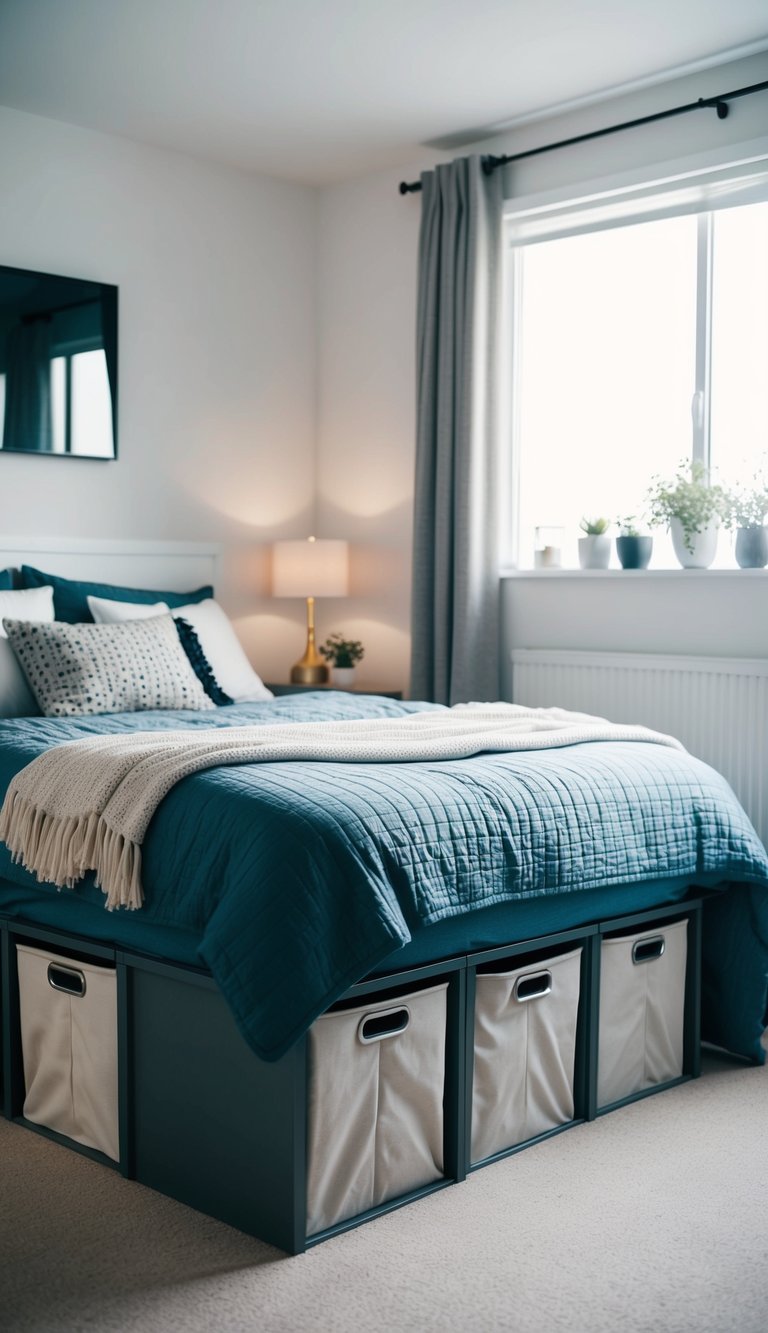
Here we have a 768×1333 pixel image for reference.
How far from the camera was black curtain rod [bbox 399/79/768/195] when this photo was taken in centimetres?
376

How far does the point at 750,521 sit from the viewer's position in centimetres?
383

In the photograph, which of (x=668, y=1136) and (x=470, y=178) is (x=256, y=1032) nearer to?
(x=668, y=1136)

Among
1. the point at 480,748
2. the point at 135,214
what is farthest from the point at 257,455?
the point at 480,748

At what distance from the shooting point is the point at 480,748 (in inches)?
108

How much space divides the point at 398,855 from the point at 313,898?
20cm

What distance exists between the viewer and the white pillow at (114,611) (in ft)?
12.7

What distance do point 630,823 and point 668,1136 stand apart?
2.12ft

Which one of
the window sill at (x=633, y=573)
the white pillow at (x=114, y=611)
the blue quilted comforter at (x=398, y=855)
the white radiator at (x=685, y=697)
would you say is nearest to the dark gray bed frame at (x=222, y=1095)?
the blue quilted comforter at (x=398, y=855)

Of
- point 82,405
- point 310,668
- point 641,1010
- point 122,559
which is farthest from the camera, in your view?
point 310,668

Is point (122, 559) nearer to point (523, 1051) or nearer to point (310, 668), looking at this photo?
point (310, 668)

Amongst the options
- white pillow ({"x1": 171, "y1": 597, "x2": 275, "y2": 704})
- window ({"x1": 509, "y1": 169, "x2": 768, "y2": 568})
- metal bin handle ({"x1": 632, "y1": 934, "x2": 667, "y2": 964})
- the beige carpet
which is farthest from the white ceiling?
the beige carpet

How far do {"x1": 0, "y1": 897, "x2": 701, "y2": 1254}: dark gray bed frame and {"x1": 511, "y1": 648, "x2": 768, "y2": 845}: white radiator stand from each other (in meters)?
1.24

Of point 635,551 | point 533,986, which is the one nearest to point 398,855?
point 533,986

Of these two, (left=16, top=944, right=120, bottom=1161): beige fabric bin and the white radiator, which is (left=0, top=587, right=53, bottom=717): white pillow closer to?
(left=16, top=944, right=120, bottom=1161): beige fabric bin
